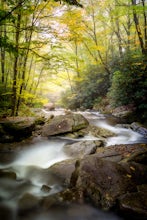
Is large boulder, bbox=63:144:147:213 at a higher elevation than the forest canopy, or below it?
below

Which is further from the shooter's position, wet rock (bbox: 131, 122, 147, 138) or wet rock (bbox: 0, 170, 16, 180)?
wet rock (bbox: 131, 122, 147, 138)

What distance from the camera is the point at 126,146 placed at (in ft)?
20.2

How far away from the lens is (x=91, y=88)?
59.3 feet

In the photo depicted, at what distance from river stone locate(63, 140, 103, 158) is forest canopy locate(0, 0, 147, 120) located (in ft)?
8.56

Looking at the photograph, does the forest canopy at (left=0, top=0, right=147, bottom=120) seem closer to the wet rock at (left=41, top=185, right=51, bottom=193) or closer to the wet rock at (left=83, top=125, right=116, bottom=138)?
the wet rock at (left=83, top=125, right=116, bottom=138)

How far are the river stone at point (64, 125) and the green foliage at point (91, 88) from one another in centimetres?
921

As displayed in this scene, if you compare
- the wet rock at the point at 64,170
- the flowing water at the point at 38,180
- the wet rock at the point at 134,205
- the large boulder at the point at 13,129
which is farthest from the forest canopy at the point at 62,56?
the wet rock at the point at 134,205

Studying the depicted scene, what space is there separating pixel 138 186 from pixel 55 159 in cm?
275

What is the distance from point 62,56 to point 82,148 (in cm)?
332

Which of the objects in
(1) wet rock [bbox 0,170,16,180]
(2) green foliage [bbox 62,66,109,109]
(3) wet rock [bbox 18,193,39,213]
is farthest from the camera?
(2) green foliage [bbox 62,66,109,109]

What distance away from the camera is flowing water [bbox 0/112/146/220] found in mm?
3621

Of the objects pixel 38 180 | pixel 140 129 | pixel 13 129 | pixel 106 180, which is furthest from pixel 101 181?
pixel 140 129

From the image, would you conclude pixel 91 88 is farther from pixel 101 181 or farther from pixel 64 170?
pixel 101 181

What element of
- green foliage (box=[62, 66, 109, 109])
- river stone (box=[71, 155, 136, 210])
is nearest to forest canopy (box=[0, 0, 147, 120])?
green foliage (box=[62, 66, 109, 109])
